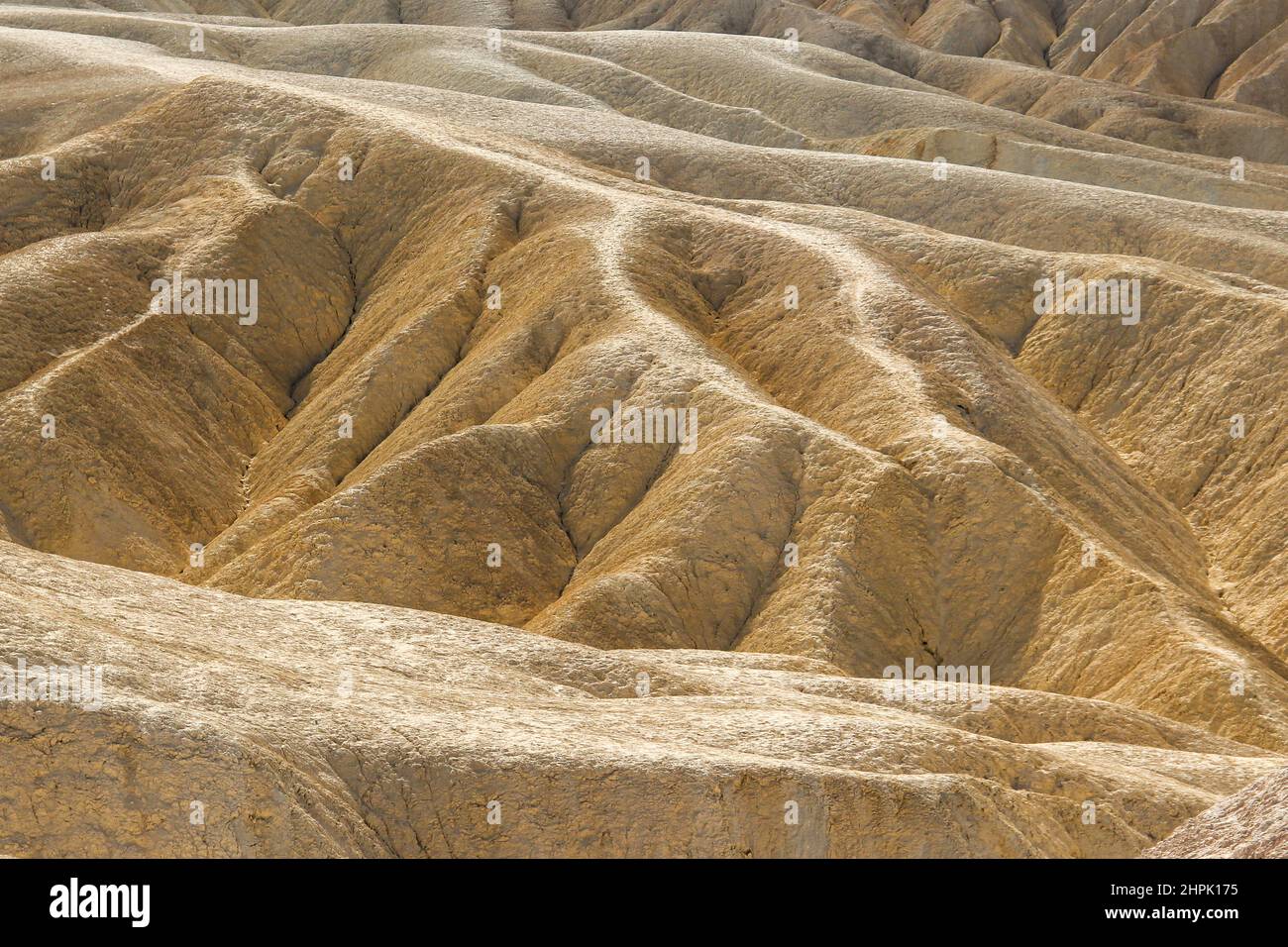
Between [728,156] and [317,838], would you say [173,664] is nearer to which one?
[317,838]

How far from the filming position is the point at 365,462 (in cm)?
4594

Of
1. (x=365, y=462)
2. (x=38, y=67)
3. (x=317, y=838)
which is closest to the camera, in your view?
(x=317, y=838)

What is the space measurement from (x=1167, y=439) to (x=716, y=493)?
58.1 ft

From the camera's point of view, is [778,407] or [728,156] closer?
[778,407]

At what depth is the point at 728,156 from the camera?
68125 mm

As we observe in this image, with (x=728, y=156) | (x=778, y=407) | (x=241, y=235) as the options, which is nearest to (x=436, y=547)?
(x=778, y=407)

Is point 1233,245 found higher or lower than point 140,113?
lower

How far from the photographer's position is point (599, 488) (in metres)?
42.3

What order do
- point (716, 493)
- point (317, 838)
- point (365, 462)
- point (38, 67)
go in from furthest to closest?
1. point (38, 67)
2. point (365, 462)
3. point (716, 493)
4. point (317, 838)

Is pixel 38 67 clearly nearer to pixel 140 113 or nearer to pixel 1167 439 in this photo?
pixel 140 113

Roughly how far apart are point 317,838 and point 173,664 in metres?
3.19

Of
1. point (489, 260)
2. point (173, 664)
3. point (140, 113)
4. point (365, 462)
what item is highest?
point (140, 113)

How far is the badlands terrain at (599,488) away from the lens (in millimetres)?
18938

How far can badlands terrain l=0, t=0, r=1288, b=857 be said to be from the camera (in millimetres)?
18938
